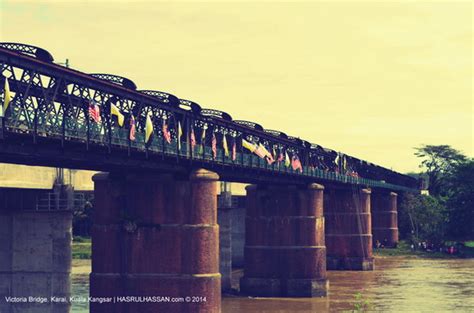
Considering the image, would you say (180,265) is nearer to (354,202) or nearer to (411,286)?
(411,286)

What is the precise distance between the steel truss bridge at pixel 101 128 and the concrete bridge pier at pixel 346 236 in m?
39.6

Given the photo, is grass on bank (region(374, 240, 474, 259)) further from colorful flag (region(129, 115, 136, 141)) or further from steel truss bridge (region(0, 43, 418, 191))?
colorful flag (region(129, 115, 136, 141))

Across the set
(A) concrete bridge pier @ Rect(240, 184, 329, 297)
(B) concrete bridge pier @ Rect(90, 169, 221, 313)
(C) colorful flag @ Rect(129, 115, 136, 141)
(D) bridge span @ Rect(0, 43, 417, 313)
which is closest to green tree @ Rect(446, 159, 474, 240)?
(A) concrete bridge pier @ Rect(240, 184, 329, 297)

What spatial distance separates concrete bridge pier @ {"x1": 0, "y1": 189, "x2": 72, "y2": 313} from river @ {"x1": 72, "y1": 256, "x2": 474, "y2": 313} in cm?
1291

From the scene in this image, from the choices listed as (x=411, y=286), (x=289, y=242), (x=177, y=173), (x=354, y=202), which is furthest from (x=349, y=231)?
(x=177, y=173)

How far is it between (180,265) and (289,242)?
31.5m

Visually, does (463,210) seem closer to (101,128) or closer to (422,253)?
(422,253)

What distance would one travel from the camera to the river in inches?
3423

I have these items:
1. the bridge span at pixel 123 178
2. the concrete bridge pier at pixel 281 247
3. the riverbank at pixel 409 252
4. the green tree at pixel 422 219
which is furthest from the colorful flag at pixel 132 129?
the green tree at pixel 422 219

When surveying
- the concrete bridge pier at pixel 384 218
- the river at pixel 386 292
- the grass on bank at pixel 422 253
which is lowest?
the river at pixel 386 292

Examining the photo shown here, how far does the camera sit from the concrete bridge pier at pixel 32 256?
228 ft

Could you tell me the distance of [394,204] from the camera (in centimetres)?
17900

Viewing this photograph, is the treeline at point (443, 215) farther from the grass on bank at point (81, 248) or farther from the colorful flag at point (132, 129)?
the colorful flag at point (132, 129)

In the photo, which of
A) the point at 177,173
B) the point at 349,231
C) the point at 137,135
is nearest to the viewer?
the point at 137,135
